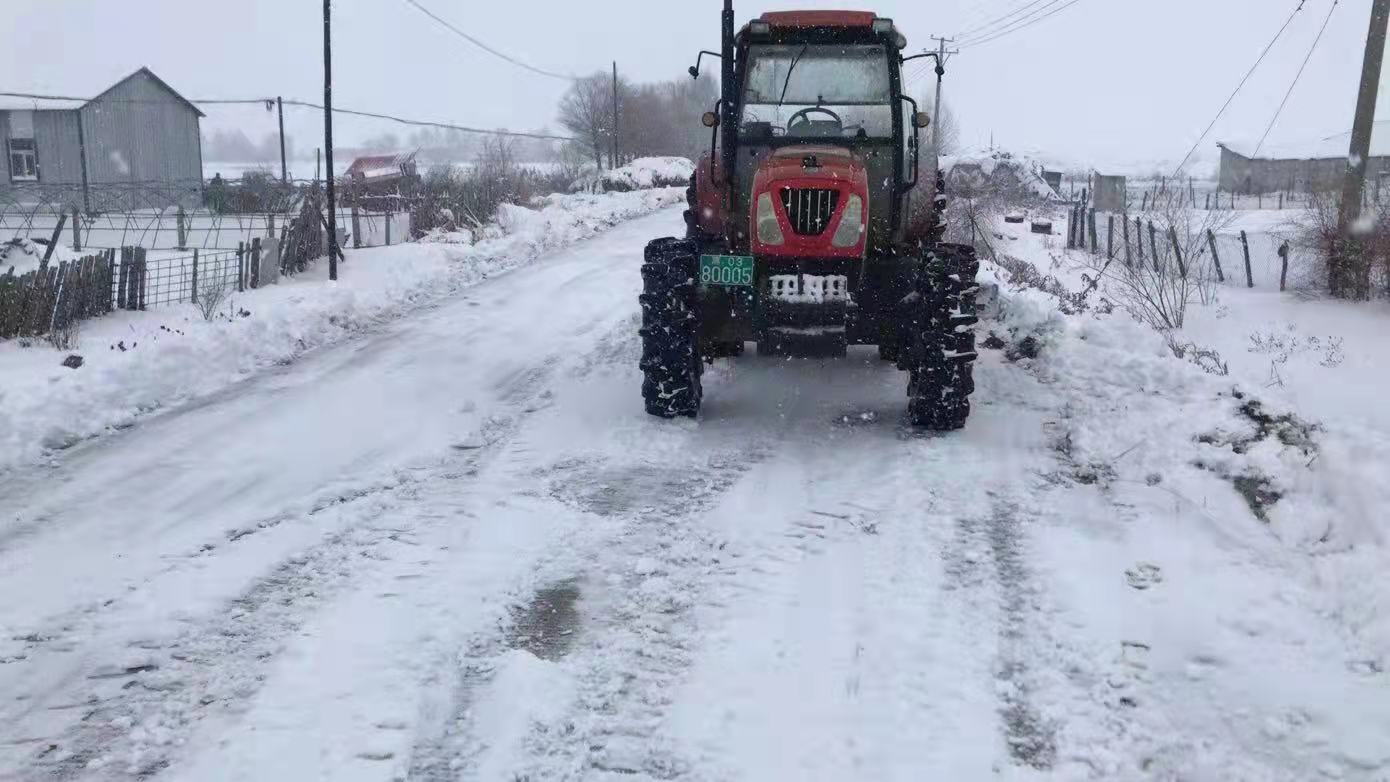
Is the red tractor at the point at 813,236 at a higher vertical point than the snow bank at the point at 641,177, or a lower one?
lower

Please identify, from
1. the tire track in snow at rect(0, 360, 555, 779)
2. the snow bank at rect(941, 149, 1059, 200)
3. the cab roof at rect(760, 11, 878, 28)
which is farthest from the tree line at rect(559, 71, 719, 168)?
the tire track in snow at rect(0, 360, 555, 779)

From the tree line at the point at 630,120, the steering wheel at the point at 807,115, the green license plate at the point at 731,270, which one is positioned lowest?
the green license plate at the point at 731,270

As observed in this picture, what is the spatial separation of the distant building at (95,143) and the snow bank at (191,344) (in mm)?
21855

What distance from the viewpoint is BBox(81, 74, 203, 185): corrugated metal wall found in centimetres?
3641

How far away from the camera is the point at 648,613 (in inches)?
178

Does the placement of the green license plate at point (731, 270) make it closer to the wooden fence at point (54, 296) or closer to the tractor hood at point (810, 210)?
the tractor hood at point (810, 210)

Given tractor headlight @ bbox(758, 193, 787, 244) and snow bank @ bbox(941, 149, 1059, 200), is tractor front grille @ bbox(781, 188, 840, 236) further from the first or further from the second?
snow bank @ bbox(941, 149, 1059, 200)

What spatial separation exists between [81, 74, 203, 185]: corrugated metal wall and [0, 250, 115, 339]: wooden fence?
26.3 meters

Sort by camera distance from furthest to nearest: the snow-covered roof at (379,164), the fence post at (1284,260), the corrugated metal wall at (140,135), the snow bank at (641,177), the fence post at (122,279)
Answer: the snow-covered roof at (379,164) < the snow bank at (641,177) < the corrugated metal wall at (140,135) < the fence post at (1284,260) < the fence post at (122,279)

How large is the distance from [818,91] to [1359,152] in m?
11.8

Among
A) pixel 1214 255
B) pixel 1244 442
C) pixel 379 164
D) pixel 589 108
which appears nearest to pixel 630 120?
pixel 589 108

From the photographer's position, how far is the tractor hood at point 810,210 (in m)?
7.02

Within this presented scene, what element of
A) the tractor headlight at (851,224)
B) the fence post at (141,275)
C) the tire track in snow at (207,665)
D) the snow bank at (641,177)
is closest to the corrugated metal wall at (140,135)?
the snow bank at (641,177)

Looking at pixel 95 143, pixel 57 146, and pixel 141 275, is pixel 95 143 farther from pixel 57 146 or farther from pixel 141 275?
pixel 141 275
